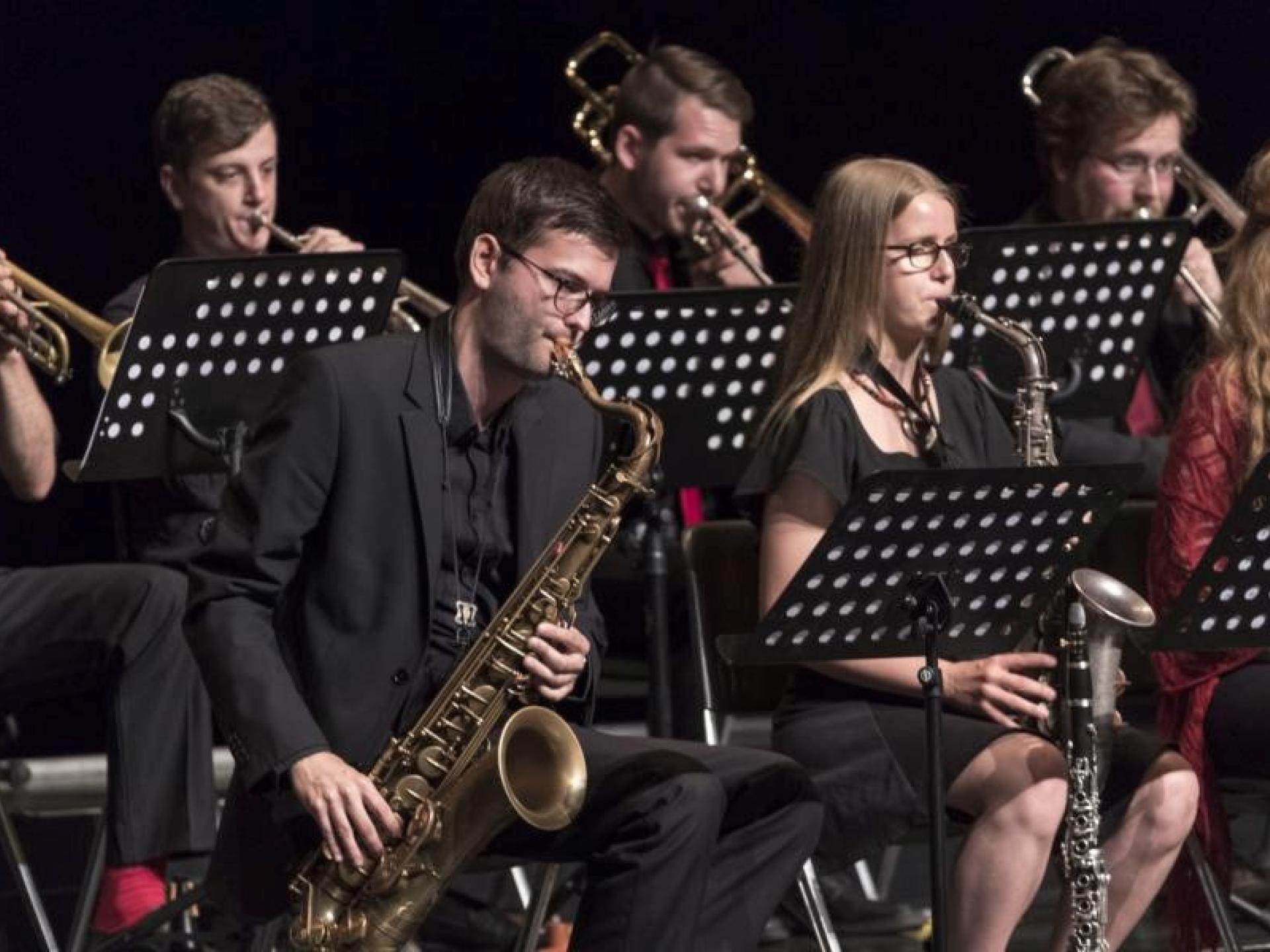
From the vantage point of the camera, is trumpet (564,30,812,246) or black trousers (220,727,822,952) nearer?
black trousers (220,727,822,952)

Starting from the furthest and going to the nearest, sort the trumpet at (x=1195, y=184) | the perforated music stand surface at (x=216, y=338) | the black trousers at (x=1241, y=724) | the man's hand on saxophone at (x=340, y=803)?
1. the trumpet at (x=1195, y=184)
2. the perforated music stand surface at (x=216, y=338)
3. the black trousers at (x=1241, y=724)
4. the man's hand on saxophone at (x=340, y=803)

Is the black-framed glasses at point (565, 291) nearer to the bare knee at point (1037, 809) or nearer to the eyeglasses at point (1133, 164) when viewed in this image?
the bare knee at point (1037, 809)

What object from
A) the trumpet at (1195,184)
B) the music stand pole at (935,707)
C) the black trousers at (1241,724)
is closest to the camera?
the music stand pole at (935,707)

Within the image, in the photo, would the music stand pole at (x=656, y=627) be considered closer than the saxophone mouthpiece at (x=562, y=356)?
No

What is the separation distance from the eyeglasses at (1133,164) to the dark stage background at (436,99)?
88 centimetres

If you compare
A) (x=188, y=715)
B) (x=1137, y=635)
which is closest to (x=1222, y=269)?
(x=1137, y=635)

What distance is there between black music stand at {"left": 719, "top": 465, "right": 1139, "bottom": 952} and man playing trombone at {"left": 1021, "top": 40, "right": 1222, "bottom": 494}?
6.00 feet

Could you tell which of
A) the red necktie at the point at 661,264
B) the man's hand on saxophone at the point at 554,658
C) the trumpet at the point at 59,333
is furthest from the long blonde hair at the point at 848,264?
the red necktie at the point at 661,264

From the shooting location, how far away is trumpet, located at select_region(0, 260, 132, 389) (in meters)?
4.79

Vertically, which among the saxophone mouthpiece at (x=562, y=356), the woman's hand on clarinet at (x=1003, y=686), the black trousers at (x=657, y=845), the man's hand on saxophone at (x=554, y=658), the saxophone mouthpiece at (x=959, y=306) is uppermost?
the saxophone mouthpiece at (x=959, y=306)

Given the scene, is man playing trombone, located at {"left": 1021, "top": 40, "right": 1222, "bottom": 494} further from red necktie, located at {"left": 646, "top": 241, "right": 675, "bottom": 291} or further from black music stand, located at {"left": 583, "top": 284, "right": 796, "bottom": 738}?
black music stand, located at {"left": 583, "top": 284, "right": 796, "bottom": 738}

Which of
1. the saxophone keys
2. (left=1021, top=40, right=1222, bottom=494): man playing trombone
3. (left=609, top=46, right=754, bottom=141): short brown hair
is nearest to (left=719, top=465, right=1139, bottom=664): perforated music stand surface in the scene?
the saxophone keys

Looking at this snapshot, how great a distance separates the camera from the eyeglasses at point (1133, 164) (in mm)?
5598

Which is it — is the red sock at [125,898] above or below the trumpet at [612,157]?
below
